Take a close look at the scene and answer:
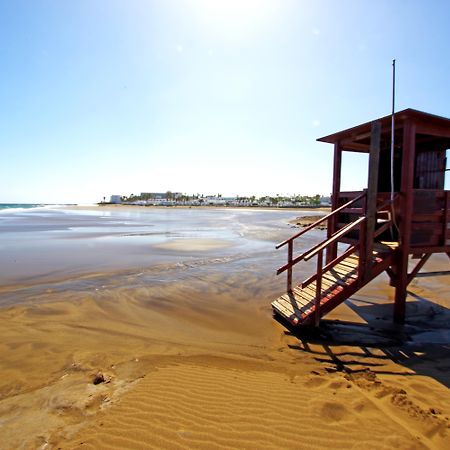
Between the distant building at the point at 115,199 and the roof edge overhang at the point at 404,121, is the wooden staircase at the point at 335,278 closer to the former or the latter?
the roof edge overhang at the point at 404,121

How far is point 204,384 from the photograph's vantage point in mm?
4027

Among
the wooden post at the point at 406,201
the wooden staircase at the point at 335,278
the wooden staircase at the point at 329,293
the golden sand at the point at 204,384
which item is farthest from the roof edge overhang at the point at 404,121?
the golden sand at the point at 204,384

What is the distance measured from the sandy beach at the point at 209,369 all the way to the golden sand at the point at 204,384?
0.06ft

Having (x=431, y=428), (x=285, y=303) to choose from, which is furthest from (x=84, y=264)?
(x=431, y=428)

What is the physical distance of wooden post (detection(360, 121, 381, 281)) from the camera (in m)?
6.02

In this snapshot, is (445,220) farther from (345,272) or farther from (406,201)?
(345,272)

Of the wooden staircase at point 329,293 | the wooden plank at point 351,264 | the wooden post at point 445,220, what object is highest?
the wooden post at point 445,220

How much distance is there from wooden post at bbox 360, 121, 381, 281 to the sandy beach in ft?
5.18

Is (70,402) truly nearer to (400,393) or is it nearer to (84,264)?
(400,393)

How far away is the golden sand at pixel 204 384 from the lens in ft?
10.1

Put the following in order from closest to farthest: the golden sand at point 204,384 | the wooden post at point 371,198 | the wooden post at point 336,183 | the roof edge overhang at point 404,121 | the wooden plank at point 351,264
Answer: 1. the golden sand at point 204,384
2. the wooden post at point 371,198
3. the roof edge overhang at point 404,121
4. the wooden plank at point 351,264
5. the wooden post at point 336,183

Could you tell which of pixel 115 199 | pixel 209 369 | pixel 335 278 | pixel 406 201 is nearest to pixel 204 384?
pixel 209 369

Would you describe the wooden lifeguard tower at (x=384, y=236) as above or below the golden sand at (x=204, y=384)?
above

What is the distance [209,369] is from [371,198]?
14.2 feet
